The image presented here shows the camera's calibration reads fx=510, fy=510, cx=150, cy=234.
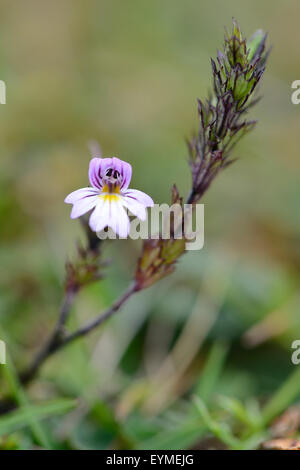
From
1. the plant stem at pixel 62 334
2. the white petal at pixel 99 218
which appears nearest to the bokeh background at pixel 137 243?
the plant stem at pixel 62 334

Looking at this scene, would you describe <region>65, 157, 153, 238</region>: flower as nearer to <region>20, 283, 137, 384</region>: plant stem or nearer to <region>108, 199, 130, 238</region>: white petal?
<region>108, 199, 130, 238</region>: white petal

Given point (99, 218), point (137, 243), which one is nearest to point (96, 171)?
point (99, 218)

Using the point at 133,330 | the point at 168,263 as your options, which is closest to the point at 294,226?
the point at 133,330

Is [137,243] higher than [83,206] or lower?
higher

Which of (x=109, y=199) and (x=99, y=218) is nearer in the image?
(x=99, y=218)

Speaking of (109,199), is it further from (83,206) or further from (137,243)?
(137,243)

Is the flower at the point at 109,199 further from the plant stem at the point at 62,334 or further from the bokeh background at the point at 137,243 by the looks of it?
the bokeh background at the point at 137,243

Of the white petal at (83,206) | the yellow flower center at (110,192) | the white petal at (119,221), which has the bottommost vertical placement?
the white petal at (119,221)

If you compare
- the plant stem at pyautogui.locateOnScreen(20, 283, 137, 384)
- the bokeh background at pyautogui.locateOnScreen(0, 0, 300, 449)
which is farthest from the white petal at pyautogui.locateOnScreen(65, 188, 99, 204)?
the bokeh background at pyautogui.locateOnScreen(0, 0, 300, 449)
